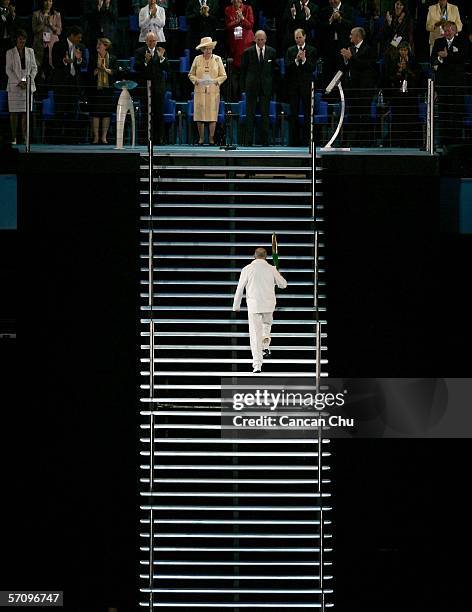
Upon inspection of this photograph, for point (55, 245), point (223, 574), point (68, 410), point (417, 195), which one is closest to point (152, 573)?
point (223, 574)

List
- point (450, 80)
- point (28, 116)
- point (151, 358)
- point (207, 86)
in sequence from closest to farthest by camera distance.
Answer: point (151, 358) → point (28, 116) → point (450, 80) → point (207, 86)

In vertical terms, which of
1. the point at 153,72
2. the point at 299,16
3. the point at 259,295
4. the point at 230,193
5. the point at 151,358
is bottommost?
the point at 151,358

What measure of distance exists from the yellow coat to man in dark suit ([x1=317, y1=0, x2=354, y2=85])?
161 cm

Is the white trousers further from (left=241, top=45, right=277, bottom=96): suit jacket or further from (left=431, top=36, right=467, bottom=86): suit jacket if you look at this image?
(left=431, top=36, right=467, bottom=86): suit jacket

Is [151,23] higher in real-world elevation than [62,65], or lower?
higher

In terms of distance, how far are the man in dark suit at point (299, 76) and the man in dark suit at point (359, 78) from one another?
1.60 ft

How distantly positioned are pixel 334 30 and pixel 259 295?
18.2 ft

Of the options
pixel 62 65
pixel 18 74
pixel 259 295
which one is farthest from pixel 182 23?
pixel 259 295

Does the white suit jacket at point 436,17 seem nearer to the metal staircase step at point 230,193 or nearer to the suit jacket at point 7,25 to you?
the metal staircase step at point 230,193

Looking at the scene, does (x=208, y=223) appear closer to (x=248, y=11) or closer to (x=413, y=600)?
(x=248, y=11)

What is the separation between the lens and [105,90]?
65.1 ft

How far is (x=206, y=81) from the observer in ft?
65.3

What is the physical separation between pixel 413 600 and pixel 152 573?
3265 millimetres

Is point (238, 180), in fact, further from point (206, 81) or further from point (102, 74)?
point (102, 74)
